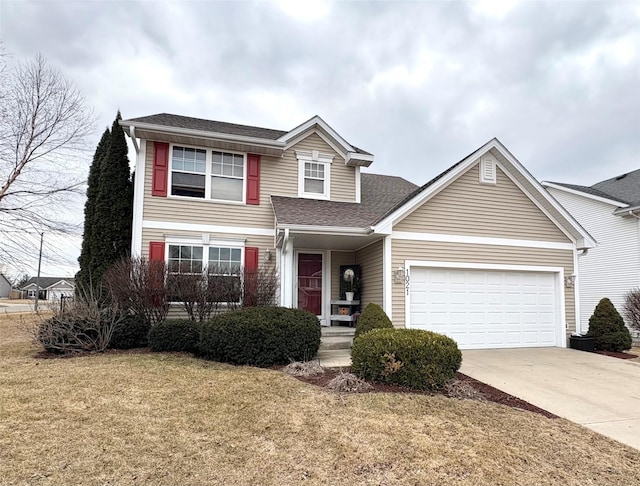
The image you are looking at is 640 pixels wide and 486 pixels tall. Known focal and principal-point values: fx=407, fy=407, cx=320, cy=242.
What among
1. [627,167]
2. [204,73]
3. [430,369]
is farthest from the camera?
[627,167]

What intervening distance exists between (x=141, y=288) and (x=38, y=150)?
27.4 ft

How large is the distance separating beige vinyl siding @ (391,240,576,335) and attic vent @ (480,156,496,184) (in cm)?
184

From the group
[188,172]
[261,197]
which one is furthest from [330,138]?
[188,172]

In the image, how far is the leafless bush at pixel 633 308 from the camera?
46.6ft

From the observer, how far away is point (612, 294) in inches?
643

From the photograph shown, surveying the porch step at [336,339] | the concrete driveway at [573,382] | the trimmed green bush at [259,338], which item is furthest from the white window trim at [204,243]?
the concrete driveway at [573,382]

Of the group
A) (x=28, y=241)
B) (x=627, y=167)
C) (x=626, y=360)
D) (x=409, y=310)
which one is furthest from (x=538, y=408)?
(x=627, y=167)

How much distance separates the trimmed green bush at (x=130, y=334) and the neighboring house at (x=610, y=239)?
16.3 metres

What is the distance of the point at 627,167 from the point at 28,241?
31594 millimetres

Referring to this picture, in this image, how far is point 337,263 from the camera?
1259cm

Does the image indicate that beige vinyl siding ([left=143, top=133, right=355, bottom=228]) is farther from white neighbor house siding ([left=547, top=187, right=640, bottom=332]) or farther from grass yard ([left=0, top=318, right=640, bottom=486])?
white neighbor house siding ([left=547, top=187, right=640, bottom=332])

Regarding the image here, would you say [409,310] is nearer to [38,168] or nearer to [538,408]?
[538,408]

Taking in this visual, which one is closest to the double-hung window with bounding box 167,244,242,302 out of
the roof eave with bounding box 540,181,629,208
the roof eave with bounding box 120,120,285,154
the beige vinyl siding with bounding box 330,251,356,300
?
the beige vinyl siding with bounding box 330,251,356,300

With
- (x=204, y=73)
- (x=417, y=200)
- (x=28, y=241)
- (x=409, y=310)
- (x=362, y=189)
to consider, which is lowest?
(x=409, y=310)
